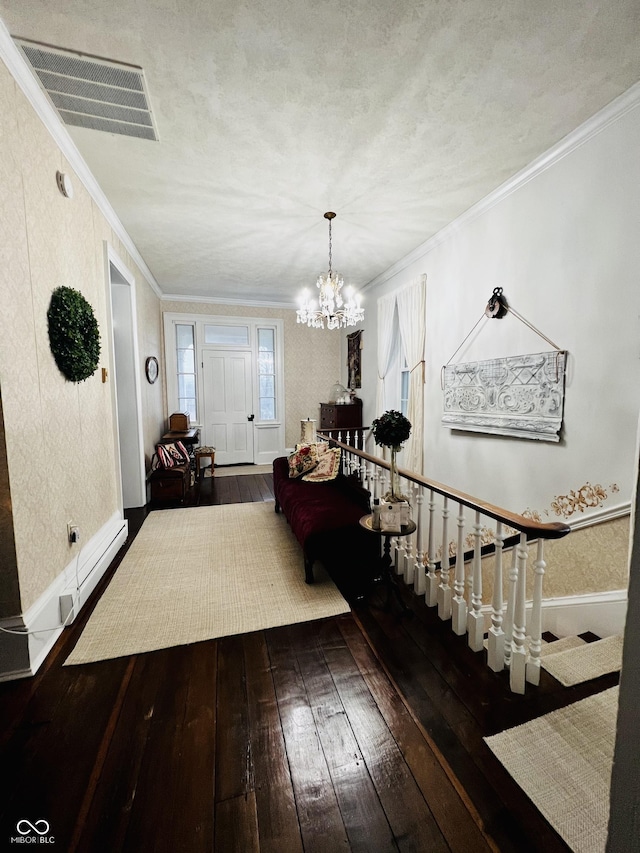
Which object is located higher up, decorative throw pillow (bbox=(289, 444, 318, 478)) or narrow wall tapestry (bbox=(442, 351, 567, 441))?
narrow wall tapestry (bbox=(442, 351, 567, 441))

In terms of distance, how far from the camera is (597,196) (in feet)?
7.22

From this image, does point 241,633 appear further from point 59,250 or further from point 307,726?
point 59,250

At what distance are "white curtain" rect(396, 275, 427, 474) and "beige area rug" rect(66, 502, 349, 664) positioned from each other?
71.0 inches

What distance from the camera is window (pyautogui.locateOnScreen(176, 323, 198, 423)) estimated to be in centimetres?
619

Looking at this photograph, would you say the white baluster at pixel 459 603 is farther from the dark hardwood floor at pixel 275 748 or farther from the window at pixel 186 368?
the window at pixel 186 368

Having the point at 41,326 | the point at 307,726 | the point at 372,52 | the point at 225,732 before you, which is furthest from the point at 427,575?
the point at 372,52

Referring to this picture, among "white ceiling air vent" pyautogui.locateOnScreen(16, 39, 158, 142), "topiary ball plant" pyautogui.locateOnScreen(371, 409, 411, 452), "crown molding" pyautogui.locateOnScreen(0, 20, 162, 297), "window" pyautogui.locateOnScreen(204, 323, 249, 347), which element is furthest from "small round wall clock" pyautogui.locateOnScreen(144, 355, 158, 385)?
"topiary ball plant" pyautogui.locateOnScreen(371, 409, 411, 452)

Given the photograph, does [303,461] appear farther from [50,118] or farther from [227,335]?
[227,335]

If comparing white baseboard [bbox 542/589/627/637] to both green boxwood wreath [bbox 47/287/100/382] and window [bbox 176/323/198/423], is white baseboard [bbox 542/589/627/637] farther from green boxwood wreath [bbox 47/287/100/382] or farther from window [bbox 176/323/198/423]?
window [bbox 176/323/198/423]

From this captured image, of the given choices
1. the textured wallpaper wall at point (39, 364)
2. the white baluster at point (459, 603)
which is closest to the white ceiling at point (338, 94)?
the textured wallpaper wall at point (39, 364)

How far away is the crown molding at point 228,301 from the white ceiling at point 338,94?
266 centimetres

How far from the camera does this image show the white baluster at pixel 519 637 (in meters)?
1.58

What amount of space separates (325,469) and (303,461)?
236 millimetres

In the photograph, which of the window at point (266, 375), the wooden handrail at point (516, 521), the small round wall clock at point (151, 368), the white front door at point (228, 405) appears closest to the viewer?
the wooden handrail at point (516, 521)
